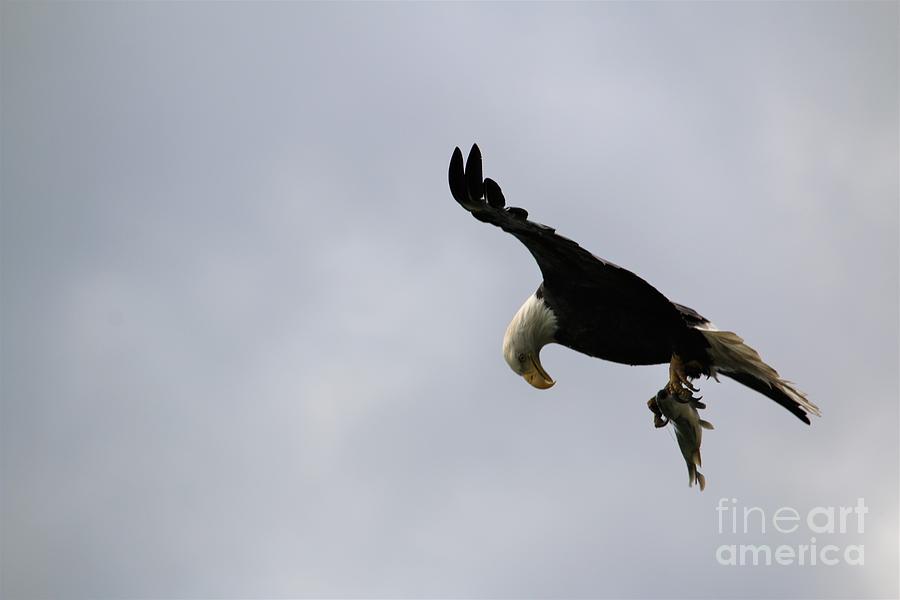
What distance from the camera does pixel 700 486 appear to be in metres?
9.86

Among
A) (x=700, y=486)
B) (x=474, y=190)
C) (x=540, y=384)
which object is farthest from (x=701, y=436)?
(x=474, y=190)

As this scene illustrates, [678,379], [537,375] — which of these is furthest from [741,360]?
[537,375]

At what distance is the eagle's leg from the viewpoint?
9633mm

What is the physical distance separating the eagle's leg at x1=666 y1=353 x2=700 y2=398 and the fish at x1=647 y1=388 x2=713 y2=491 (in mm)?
22

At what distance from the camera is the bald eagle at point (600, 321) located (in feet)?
29.2

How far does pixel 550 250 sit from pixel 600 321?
72 cm

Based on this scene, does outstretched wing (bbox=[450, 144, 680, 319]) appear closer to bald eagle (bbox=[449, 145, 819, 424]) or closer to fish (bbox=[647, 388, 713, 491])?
bald eagle (bbox=[449, 145, 819, 424])

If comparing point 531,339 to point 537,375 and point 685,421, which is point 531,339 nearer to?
point 537,375

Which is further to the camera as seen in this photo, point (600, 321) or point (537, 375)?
point (537, 375)

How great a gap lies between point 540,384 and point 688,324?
120cm

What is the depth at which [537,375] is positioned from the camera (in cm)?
1010

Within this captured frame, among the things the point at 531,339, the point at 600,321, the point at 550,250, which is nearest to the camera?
the point at 550,250

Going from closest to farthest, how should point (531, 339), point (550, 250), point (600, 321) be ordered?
point (550, 250) → point (600, 321) → point (531, 339)

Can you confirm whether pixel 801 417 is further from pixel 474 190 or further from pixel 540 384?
pixel 474 190
